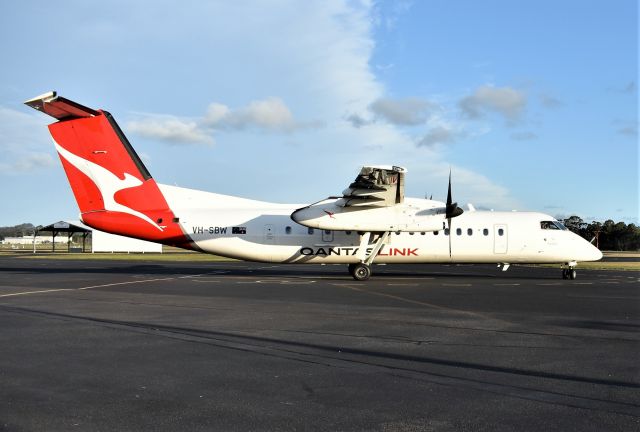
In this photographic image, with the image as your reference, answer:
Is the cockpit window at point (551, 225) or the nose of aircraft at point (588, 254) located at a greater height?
the cockpit window at point (551, 225)

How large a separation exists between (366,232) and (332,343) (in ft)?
42.4

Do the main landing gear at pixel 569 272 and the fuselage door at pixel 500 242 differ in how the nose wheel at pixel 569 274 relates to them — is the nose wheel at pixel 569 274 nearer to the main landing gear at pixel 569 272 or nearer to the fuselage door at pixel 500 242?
the main landing gear at pixel 569 272

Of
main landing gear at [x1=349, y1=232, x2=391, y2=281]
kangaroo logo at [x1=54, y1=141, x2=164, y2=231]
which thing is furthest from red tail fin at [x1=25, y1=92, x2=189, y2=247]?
main landing gear at [x1=349, y1=232, x2=391, y2=281]

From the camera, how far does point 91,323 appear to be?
981 cm

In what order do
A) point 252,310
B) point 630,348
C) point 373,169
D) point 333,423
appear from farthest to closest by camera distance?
1. point 373,169
2. point 252,310
3. point 630,348
4. point 333,423

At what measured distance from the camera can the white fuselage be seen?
20938 millimetres

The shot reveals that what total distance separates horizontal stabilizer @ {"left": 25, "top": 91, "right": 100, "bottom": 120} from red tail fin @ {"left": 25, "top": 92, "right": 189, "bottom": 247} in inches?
5.4

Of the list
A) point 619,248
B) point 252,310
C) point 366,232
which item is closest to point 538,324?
point 252,310

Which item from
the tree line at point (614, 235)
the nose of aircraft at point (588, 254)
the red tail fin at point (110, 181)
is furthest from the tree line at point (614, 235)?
the red tail fin at point (110, 181)

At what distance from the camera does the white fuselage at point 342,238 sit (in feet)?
68.7

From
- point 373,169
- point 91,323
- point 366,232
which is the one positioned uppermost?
point 373,169

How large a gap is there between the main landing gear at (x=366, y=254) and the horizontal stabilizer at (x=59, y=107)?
12305mm

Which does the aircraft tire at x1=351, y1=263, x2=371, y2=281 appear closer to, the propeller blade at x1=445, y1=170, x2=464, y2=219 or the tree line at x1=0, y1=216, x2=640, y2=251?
the propeller blade at x1=445, y1=170, x2=464, y2=219

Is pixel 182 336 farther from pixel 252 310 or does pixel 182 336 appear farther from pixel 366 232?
pixel 366 232
